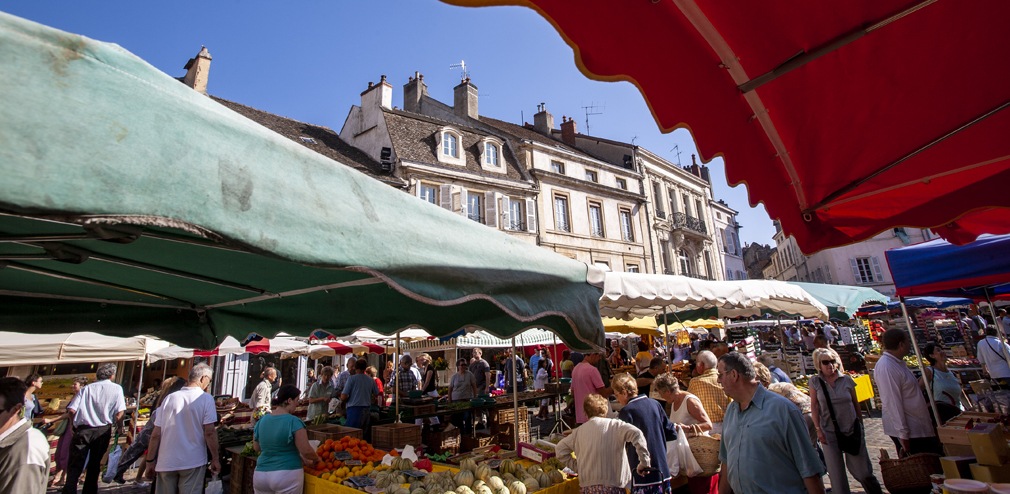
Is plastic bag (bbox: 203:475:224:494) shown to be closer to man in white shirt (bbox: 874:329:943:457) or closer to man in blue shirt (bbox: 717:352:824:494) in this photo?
man in blue shirt (bbox: 717:352:824:494)

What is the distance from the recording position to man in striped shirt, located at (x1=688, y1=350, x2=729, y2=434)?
5270mm

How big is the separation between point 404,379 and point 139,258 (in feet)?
32.6

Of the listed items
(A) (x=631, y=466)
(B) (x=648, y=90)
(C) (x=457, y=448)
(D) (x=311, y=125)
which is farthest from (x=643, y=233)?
(B) (x=648, y=90)

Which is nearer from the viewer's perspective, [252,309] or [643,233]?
[252,309]

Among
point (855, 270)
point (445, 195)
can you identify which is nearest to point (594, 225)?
point (445, 195)

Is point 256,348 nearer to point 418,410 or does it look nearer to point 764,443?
point 418,410

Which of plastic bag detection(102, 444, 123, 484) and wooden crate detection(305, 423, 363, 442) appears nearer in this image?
wooden crate detection(305, 423, 363, 442)

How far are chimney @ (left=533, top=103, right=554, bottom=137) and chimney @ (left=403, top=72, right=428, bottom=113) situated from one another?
803 centimetres

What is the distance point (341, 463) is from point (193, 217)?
4095 mm

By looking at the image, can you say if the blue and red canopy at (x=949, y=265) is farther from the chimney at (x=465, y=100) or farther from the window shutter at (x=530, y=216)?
the chimney at (x=465, y=100)

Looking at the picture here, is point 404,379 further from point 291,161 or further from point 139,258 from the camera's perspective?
point 291,161

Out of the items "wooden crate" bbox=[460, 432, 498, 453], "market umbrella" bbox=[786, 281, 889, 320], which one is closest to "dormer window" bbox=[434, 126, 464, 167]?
"wooden crate" bbox=[460, 432, 498, 453]

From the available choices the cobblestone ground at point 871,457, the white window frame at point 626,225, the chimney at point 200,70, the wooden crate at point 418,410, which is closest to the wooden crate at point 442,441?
the wooden crate at point 418,410

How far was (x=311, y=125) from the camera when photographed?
23578 millimetres
